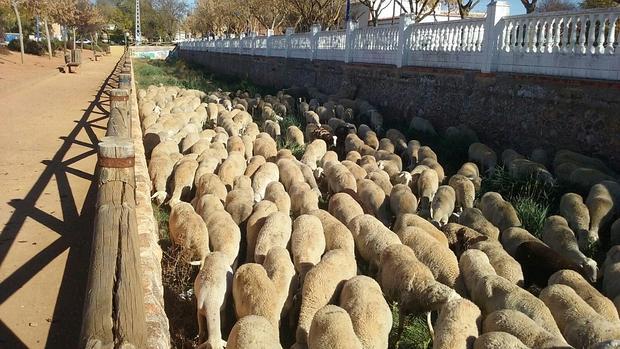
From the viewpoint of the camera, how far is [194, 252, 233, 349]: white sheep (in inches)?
183

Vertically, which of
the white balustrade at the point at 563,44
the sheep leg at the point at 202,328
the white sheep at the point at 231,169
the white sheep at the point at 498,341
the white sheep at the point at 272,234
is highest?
the white balustrade at the point at 563,44

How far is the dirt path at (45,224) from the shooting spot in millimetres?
4664

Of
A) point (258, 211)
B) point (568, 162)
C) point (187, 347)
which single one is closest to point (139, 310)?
point (187, 347)

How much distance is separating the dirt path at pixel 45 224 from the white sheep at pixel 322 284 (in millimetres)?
1739

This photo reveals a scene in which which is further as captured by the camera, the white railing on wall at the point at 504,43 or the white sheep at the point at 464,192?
the white railing on wall at the point at 504,43

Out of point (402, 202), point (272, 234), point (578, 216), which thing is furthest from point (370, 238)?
point (578, 216)

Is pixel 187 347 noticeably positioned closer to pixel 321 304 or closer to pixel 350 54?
pixel 321 304

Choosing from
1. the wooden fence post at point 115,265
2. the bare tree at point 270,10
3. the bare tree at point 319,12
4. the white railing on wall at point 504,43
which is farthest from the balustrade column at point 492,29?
the bare tree at point 270,10

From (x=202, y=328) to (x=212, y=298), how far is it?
254 millimetres

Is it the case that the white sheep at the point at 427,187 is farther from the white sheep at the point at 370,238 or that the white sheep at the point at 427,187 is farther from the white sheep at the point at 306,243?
the white sheep at the point at 306,243

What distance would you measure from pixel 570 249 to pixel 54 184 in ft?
22.2

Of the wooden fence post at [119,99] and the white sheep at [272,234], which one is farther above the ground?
the wooden fence post at [119,99]

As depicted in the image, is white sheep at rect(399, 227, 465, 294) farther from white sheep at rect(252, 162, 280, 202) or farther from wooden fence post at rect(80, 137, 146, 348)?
wooden fence post at rect(80, 137, 146, 348)

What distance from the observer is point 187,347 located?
192 inches
